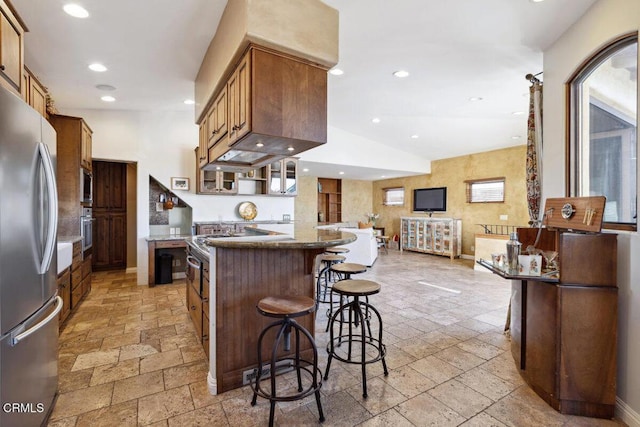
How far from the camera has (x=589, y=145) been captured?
94.1 inches

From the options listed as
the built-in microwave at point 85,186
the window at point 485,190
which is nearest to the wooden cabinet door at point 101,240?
the built-in microwave at point 85,186

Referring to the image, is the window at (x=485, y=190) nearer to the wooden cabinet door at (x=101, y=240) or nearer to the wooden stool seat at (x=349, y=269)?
the wooden stool seat at (x=349, y=269)

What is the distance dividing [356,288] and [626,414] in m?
1.72

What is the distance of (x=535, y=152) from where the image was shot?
2943mm

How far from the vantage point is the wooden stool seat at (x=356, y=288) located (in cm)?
218

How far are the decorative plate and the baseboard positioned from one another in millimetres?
5046

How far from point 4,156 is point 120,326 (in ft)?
8.38

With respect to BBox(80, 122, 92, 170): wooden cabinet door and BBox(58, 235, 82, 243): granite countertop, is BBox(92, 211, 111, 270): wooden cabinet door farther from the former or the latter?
BBox(58, 235, 82, 243): granite countertop

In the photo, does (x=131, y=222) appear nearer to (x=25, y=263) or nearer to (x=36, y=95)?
(x=36, y=95)

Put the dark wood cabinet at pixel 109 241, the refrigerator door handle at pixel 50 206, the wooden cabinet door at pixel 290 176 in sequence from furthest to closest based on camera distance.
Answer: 1. the dark wood cabinet at pixel 109 241
2. the wooden cabinet door at pixel 290 176
3. the refrigerator door handle at pixel 50 206

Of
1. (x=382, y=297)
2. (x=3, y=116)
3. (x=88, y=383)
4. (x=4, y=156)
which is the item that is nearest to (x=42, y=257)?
(x=4, y=156)

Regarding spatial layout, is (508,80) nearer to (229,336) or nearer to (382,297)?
Result: (382,297)

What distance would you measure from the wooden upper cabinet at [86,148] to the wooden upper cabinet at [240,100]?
2737mm

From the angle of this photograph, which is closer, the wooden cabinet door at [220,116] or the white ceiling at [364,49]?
the white ceiling at [364,49]
